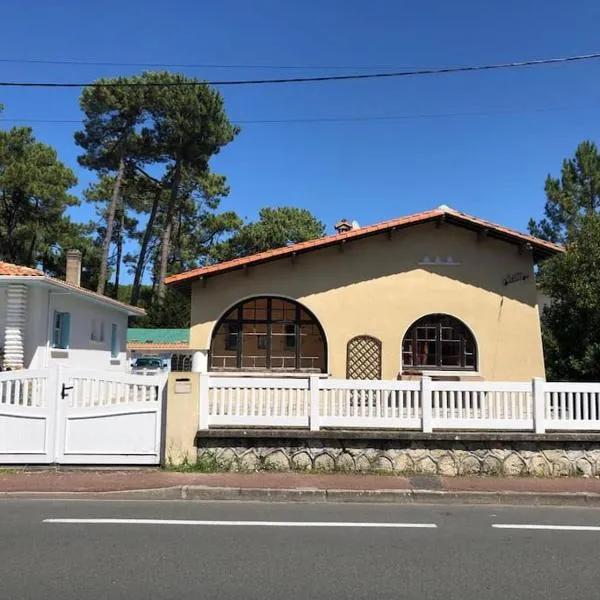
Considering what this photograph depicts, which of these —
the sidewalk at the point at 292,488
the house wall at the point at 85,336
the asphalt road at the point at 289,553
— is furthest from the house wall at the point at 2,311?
the asphalt road at the point at 289,553

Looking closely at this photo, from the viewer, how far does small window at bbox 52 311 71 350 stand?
59.1 feet

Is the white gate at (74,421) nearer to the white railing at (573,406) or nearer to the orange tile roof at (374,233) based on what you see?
the white railing at (573,406)

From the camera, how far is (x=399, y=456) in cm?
932

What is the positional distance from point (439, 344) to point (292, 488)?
960 cm

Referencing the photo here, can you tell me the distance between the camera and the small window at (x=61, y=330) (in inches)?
709

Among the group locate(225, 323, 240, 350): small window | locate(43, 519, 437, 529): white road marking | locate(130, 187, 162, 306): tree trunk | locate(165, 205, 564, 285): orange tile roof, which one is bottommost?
locate(43, 519, 437, 529): white road marking

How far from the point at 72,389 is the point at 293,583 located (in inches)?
223

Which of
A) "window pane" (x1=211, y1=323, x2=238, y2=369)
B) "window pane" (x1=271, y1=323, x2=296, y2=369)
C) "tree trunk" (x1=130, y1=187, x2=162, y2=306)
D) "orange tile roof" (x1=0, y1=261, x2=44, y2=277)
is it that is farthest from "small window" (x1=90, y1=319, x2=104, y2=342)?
"tree trunk" (x1=130, y1=187, x2=162, y2=306)

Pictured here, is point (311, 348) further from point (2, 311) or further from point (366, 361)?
point (2, 311)

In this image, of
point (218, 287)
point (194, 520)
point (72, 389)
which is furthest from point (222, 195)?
point (194, 520)

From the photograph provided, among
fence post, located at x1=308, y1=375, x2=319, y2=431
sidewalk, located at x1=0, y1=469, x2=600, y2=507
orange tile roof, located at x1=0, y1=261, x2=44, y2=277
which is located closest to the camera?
sidewalk, located at x1=0, y1=469, x2=600, y2=507

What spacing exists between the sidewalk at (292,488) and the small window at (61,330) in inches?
381

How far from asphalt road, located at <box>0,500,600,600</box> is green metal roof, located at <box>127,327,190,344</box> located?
23644 mm

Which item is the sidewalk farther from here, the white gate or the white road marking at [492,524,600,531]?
the white road marking at [492,524,600,531]
